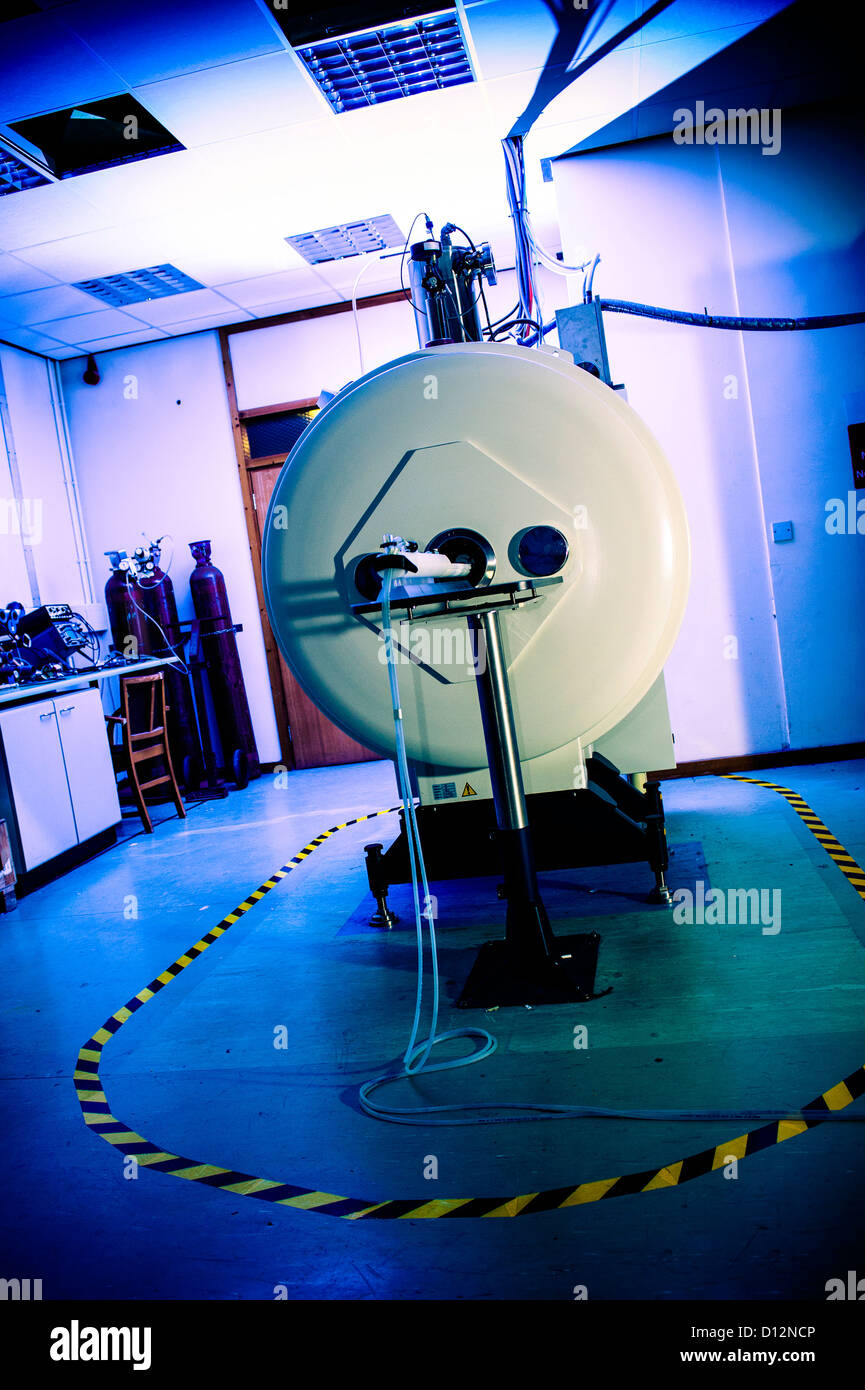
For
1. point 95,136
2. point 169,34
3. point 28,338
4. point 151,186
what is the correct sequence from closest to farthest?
point 169,34, point 95,136, point 151,186, point 28,338

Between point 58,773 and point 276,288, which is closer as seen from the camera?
point 58,773

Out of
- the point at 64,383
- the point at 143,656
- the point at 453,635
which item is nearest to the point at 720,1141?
the point at 453,635

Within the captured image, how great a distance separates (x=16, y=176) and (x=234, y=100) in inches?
45.1

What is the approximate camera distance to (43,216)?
15.4 ft

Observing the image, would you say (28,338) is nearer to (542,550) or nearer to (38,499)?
(38,499)

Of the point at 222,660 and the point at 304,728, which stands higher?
the point at 222,660

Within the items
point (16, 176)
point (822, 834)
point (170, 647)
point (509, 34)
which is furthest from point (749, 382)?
point (170, 647)

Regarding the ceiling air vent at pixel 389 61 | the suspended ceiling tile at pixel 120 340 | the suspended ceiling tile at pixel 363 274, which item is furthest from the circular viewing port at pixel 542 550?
the suspended ceiling tile at pixel 120 340

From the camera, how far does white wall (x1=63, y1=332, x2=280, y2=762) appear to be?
6.92 meters

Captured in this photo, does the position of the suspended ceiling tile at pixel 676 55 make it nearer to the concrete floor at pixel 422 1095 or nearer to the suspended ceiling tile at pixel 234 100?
the suspended ceiling tile at pixel 234 100

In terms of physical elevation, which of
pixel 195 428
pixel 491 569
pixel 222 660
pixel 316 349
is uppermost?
pixel 316 349

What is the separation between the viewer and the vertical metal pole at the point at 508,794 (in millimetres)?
2396

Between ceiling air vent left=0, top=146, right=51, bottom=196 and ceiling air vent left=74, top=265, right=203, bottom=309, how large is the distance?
1206mm

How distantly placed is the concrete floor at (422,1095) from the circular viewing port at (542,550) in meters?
1.15
